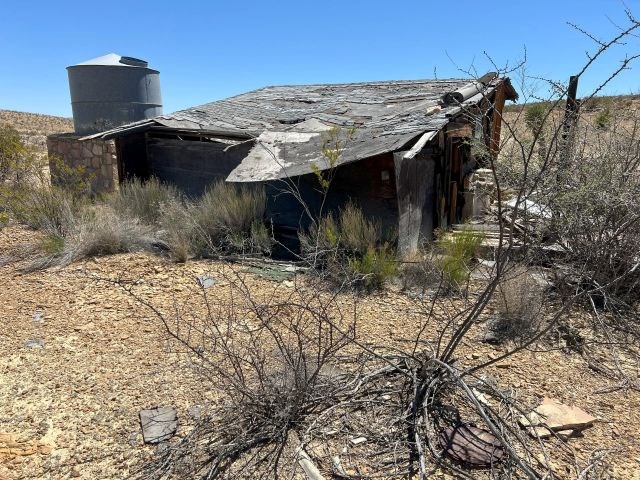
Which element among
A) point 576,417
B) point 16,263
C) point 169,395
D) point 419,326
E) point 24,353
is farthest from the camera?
point 16,263

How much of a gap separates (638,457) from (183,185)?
9.71 meters

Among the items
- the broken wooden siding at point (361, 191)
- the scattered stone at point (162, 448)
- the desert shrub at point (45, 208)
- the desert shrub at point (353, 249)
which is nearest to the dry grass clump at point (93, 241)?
the desert shrub at point (45, 208)

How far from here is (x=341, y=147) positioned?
7121mm

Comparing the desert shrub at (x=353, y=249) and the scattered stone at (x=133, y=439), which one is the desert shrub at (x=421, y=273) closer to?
the desert shrub at (x=353, y=249)

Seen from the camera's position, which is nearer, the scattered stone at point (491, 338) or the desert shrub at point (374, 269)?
the scattered stone at point (491, 338)

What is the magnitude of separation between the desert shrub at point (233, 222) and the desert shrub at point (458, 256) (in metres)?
2.85

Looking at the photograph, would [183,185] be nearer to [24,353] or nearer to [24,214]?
[24,214]

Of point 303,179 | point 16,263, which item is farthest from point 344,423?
point 16,263

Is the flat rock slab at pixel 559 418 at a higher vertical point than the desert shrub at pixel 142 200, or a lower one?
lower

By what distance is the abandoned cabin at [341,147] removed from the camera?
23.5ft

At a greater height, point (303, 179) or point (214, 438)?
point (303, 179)

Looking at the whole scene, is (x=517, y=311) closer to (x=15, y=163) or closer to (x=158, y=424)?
(x=158, y=424)

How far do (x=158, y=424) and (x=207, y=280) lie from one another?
314 centimetres

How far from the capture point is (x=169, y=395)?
3637 millimetres
